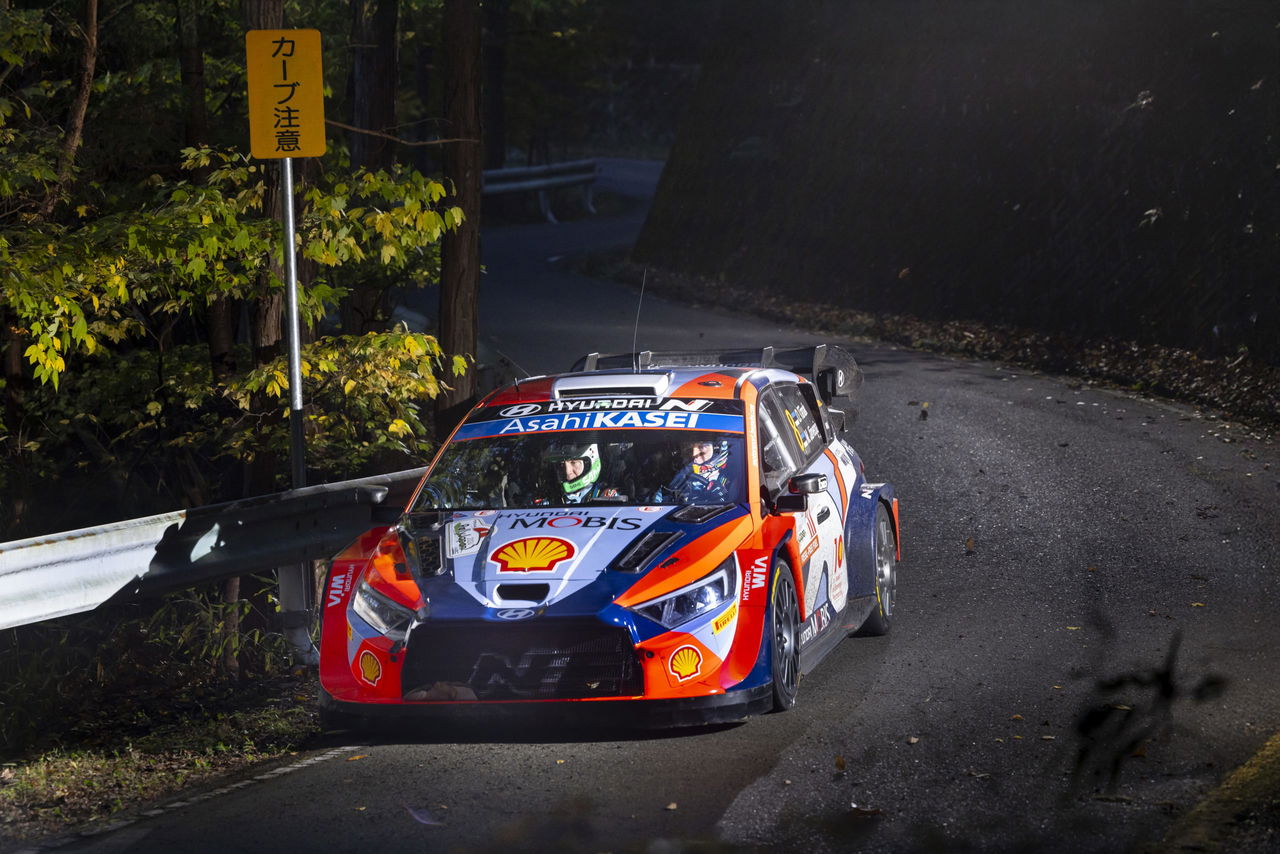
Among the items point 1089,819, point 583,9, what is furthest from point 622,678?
point 583,9

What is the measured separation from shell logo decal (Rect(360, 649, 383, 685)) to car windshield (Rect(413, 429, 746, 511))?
1.12m

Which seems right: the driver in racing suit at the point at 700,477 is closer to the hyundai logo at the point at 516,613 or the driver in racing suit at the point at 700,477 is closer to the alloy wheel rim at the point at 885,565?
the hyundai logo at the point at 516,613

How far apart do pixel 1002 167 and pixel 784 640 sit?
17.5 m

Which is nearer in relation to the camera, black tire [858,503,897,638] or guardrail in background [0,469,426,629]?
guardrail in background [0,469,426,629]

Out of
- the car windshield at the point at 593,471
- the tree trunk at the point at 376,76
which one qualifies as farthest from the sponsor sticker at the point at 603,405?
the tree trunk at the point at 376,76

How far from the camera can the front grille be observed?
6.58 m

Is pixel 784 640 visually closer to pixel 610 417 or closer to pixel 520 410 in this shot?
pixel 610 417

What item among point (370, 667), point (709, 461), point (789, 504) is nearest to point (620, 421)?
point (709, 461)

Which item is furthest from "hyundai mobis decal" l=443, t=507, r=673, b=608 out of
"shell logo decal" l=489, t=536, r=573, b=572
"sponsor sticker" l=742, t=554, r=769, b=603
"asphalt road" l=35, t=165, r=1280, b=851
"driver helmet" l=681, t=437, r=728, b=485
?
"asphalt road" l=35, t=165, r=1280, b=851

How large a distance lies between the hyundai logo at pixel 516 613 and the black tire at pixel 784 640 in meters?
1.11

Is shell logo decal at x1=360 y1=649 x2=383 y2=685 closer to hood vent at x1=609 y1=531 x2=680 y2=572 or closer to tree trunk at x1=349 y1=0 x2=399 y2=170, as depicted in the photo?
hood vent at x1=609 y1=531 x2=680 y2=572

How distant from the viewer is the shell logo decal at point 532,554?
685 cm

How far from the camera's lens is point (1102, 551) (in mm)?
10797

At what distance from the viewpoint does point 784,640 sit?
23.7 feet
